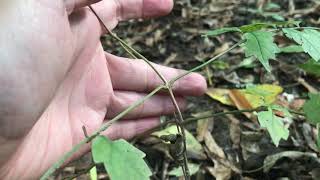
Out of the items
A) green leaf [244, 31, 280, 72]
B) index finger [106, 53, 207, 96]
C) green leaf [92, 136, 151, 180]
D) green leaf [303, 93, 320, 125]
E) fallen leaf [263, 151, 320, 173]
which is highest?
green leaf [244, 31, 280, 72]

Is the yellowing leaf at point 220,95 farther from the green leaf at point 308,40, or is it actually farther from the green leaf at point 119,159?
the green leaf at point 119,159

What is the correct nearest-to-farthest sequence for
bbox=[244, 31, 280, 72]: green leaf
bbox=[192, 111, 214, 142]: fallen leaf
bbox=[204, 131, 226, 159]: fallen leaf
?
bbox=[244, 31, 280, 72]: green leaf < bbox=[204, 131, 226, 159]: fallen leaf < bbox=[192, 111, 214, 142]: fallen leaf

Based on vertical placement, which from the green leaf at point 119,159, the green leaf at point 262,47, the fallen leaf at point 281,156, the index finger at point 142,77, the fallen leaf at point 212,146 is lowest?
the fallen leaf at point 212,146

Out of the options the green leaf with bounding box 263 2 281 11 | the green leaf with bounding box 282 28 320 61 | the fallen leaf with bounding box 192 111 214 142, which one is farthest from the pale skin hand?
the green leaf with bounding box 263 2 281 11

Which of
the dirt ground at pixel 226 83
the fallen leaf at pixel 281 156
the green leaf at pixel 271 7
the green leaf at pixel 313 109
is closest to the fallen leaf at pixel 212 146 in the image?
the dirt ground at pixel 226 83

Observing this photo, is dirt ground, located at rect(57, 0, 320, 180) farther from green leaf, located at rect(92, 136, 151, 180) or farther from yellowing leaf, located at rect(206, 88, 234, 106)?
green leaf, located at rect(92, 136, 151, 180)

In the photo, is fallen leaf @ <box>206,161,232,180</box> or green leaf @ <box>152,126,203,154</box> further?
green leaf @ <box>152,126,203,154</box>

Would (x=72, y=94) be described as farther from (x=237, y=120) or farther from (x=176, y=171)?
(x=237, y=120)

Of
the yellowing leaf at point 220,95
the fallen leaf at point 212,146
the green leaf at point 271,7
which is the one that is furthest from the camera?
the green leaf at point 271,7
